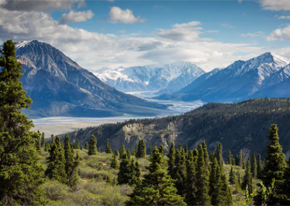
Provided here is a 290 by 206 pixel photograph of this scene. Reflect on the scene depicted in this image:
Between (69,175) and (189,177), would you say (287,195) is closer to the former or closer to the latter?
(189,177)

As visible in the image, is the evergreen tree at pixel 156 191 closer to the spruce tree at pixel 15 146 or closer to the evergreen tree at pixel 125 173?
the spruce tree at pixel 15 146

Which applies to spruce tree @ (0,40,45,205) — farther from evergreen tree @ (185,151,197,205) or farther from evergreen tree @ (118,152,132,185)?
evergreen tree @ (118,152,132,185)

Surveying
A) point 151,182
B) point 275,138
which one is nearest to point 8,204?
point 151,182

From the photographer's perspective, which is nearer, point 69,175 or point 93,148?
point 69,175

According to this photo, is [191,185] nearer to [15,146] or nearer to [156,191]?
[156,191]

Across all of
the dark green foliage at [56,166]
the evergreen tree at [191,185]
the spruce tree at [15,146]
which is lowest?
the evergreen tree at [191,185]

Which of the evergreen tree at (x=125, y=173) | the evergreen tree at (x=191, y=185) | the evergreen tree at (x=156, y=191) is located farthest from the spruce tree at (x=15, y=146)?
the evergreen tree at (x=125, y=173)

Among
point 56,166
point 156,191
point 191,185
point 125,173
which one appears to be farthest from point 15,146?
point 125,173

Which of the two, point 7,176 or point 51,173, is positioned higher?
point 7,176

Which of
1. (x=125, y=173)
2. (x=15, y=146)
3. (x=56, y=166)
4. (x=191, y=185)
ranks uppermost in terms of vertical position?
(x=15, y=146)
